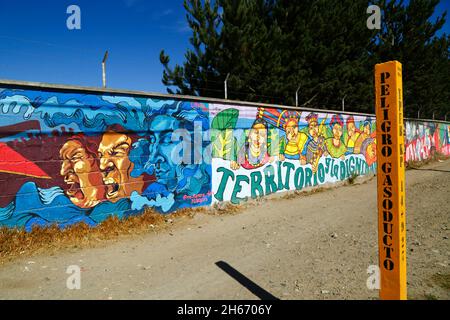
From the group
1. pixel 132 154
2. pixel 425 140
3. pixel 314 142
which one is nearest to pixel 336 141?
pixel 314 142

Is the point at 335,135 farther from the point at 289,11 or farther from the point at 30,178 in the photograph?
the point at 30,178

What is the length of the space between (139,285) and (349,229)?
403cm

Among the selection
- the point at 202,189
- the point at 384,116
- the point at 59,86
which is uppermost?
the point at 59,86

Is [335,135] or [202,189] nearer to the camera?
[202,189]

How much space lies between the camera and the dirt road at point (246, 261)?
140 inches

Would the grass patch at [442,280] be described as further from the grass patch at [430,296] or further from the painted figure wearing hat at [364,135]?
the painted figure wearing hat at [364,135]

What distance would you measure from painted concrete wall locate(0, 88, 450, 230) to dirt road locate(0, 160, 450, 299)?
36.4 inches

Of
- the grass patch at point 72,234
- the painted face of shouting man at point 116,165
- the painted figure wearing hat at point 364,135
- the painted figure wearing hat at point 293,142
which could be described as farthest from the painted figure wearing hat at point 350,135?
the painted face of shouting man at point 116,165

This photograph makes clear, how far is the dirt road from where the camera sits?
11.6ft

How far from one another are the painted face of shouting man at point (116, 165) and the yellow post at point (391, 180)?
5038 mm

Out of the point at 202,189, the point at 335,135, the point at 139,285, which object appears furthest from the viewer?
the point at 335,135

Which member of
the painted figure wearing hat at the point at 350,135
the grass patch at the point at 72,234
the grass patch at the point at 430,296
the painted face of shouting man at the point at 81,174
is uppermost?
the painted figure wearing hat at the point at 350,135

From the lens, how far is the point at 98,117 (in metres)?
5.93
